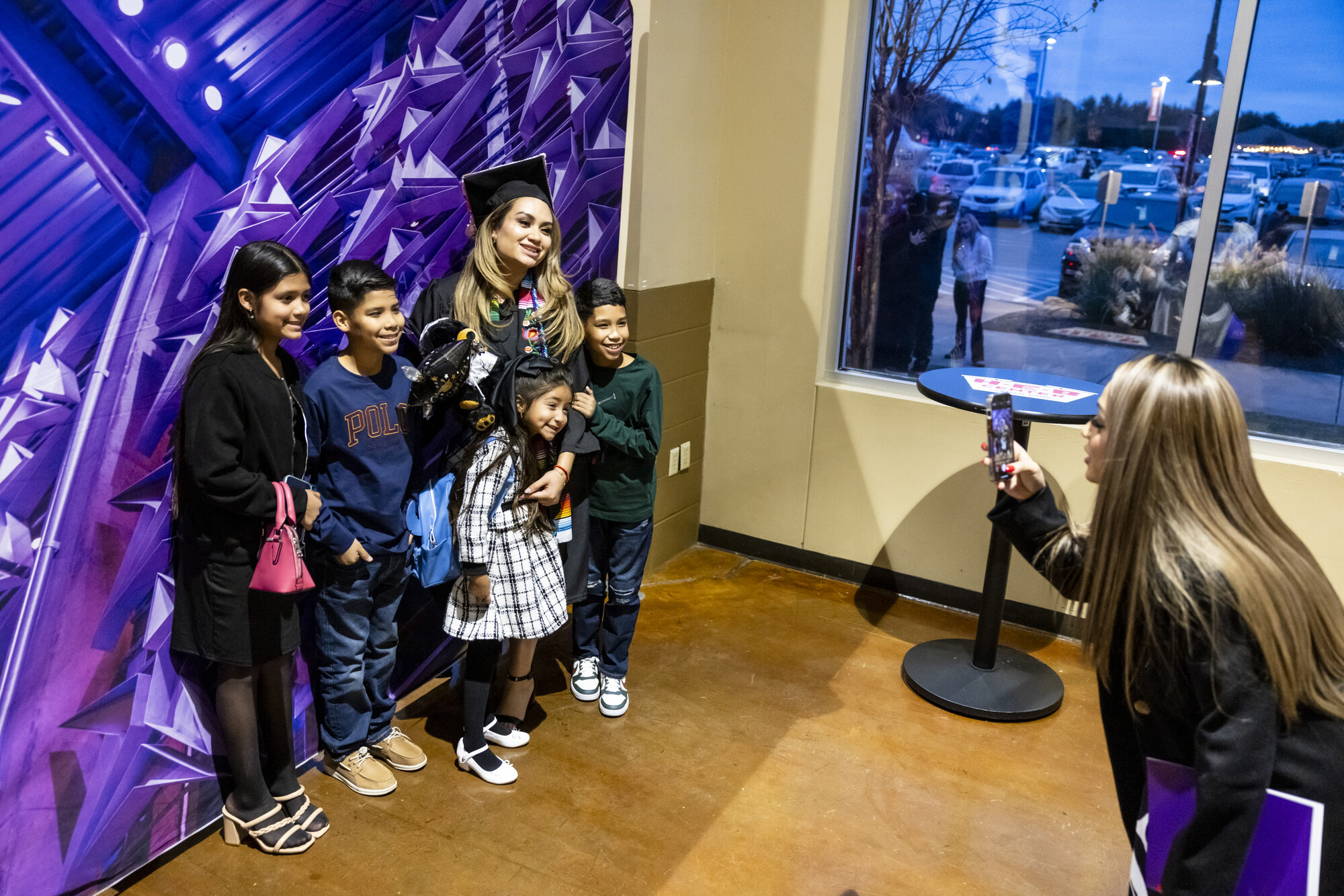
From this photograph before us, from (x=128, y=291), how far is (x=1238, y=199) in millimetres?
3510

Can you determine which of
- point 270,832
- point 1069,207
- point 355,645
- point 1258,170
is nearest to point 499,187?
point 355,645

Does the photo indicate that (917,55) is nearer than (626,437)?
No

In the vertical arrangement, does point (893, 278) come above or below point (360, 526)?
above

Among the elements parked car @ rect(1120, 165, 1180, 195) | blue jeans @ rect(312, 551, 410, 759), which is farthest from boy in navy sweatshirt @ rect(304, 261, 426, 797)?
parked car @ rect(1120, 165, 1180, 195)

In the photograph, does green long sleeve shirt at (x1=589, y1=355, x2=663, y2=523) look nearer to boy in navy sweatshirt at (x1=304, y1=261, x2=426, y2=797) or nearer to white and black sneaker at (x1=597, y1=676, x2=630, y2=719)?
white and black sneaker at (x1=597, y1=676, x2=630, y2=719)

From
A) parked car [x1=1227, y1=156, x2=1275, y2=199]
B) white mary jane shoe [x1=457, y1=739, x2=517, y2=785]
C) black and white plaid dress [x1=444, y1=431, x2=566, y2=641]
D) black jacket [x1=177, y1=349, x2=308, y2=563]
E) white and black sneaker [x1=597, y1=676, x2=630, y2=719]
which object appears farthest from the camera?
parked car [x1=1227, y1=156, x2=1275, y2=199]

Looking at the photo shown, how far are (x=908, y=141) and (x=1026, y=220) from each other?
0.57m

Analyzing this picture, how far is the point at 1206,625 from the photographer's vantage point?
1.44 meters

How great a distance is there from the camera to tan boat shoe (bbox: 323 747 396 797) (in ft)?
8.90

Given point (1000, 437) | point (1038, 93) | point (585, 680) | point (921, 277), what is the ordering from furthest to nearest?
point (921, 277) → point (1038, 93) → point (585, 680) → point (1000, 437)

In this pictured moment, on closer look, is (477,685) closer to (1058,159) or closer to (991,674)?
(991,674)

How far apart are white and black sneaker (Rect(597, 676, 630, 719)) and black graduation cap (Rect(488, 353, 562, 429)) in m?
1.00

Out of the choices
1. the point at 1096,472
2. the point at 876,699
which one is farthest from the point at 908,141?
the point at 1096,472

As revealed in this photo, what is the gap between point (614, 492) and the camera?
3182 millimetres
